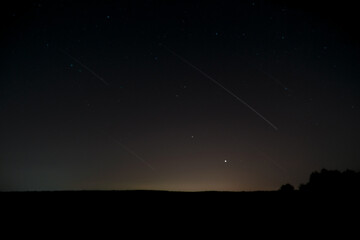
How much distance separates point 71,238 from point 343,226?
144 inches

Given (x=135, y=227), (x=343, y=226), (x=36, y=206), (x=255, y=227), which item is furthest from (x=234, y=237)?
(x=36, y=206)

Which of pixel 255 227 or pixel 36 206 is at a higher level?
pixel 36 206

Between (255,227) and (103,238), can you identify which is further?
(255,227)

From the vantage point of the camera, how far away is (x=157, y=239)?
327 cm

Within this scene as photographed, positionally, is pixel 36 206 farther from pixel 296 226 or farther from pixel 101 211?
pixel 296 226

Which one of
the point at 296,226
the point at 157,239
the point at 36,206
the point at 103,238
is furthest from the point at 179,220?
the point at 36,206

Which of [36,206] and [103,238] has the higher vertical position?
[36,206]

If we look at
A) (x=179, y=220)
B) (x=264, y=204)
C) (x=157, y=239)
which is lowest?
(x=157, y=239)

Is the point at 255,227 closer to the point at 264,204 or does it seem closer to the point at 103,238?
the point at 264,204

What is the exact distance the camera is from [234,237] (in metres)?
3.43

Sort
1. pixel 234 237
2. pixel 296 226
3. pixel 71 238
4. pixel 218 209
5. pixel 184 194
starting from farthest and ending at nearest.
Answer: pixel 184 194 < pixel 218 209 < pixel 296 226 < pixel 234 237 < pixel 71 238

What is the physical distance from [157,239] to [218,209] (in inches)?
44.4

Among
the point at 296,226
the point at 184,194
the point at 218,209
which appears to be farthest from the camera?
the point at 184,194

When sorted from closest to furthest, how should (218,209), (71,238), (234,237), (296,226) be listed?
(71,238) → (234,237) → (296,226) → (218,209)
